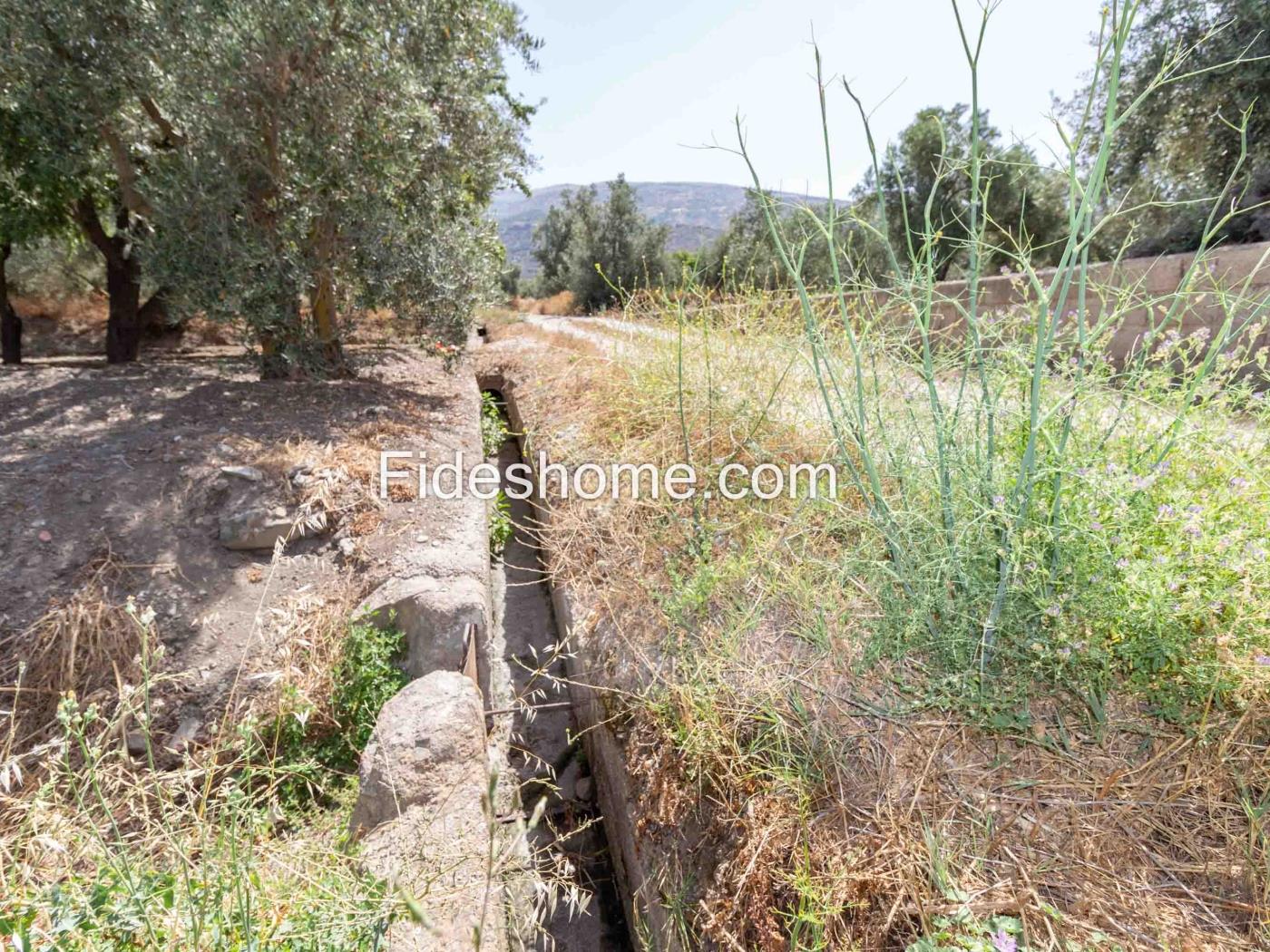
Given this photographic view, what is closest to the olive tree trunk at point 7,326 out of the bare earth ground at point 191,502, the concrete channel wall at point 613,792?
the bare earth ground at point 191,502

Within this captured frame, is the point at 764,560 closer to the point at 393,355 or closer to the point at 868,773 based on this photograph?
the point at 868,773

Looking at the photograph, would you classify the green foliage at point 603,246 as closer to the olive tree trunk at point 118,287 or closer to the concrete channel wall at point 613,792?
the olive tree trunk at point 118,287

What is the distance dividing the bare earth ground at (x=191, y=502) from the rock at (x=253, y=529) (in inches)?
2.0

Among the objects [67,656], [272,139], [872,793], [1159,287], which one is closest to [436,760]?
[872,793]

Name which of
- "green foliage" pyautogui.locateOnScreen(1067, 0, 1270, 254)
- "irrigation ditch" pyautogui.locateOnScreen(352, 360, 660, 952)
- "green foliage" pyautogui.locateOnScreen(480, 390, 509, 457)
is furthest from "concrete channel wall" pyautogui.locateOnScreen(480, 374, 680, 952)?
"green foliage" pyautogui.locateOnScreen(1067, 0, 1270, 254)

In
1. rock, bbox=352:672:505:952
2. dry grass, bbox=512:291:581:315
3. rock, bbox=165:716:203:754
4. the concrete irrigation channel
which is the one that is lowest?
the concrete irrigation channel

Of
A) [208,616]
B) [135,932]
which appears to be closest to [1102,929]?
[135,932]

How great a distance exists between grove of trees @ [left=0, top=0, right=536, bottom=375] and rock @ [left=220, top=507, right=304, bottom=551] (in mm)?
2332

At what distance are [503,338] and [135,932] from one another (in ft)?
34.8

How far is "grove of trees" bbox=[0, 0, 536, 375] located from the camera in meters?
4.40

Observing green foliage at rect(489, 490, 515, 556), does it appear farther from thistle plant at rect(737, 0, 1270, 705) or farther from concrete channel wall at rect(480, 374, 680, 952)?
thistle plant at rect(737, 0, 1270, 705)

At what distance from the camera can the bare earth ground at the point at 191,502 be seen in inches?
109

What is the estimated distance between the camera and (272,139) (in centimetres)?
465

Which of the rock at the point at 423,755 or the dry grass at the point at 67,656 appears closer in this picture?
the rock at the point at 423,755
